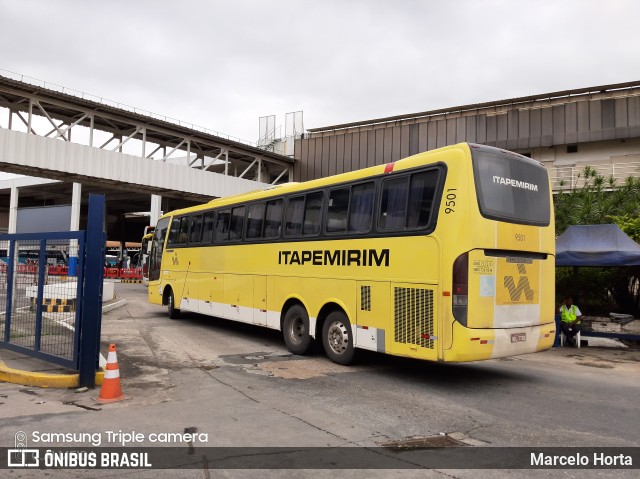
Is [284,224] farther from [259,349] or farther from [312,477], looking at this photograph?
[312,477]

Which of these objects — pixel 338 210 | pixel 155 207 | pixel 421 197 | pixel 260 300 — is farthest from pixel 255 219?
pixel 155 207

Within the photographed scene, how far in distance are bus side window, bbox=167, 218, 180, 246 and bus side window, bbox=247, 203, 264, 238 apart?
4667mm

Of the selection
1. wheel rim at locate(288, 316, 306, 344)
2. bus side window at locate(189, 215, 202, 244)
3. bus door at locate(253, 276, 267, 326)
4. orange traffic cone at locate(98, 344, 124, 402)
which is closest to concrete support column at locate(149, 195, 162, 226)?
bus side window at locate(189, 215, 202, 244)

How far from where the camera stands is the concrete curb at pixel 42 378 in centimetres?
725

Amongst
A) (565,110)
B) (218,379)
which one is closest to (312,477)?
(218,379)

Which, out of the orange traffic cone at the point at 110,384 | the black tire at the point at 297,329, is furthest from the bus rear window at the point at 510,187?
the orange traffic cone at the point at 110,384

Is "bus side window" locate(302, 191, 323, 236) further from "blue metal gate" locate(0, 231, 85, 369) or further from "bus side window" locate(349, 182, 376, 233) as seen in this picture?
"blue metal gate" locate(0, 231, 85, 369)

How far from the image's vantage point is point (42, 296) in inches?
333

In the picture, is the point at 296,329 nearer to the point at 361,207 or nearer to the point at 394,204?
the point at 361,207

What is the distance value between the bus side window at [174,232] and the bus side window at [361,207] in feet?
27.9

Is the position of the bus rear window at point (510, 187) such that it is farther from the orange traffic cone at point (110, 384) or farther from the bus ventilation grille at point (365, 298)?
the orange traffic cone at point (110, 384)

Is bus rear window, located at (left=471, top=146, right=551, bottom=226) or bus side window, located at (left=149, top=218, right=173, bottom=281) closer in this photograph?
bus rear window, located at (left=471, top=146, right=551, bottom=226)

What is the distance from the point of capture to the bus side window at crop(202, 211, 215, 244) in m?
14.1

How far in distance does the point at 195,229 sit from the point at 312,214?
5.84 meters
